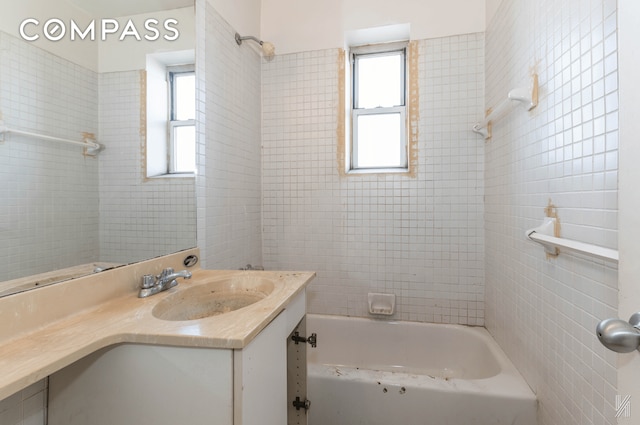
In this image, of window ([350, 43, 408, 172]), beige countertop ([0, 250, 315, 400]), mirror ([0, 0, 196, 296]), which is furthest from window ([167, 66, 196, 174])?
window ([350, 43, 408, 172])

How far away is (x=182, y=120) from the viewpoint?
1.33m

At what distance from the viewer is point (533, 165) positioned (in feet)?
3.92

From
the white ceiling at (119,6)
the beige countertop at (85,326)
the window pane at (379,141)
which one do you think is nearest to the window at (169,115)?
the white ceiling at (119,6)

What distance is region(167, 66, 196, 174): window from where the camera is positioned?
1.26 m

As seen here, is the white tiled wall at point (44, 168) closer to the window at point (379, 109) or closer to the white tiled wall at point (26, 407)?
the white tiled wall at point (26, 407)

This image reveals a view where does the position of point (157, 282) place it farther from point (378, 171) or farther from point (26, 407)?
point (378, 171)

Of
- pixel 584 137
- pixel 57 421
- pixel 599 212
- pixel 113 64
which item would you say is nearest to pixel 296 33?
pixel 113 64

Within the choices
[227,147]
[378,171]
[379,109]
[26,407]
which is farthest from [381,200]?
[26,407]

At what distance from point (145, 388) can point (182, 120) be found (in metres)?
1.06

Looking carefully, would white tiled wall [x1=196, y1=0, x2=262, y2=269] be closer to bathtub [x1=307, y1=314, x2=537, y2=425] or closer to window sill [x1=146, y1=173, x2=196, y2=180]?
window sill [x1=146, y1=173, x2=196, y2=180]

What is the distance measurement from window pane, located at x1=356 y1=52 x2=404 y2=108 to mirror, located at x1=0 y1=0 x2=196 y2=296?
1277mm

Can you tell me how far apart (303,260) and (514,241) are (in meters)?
1.22

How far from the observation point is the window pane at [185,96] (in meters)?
1.30

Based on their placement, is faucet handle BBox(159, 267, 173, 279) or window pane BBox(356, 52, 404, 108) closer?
faucet handle BBox(159, 267, 173, 279)
